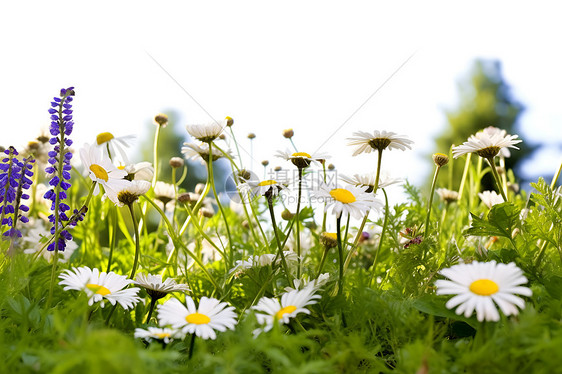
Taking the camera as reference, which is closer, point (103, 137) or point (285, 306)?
point (285, 306)

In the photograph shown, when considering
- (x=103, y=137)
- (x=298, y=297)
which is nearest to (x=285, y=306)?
(x=298, y=297)

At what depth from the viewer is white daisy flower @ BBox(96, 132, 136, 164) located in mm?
1970

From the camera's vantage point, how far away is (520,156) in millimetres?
14133

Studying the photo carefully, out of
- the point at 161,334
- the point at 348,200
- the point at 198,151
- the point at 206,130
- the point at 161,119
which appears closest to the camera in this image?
the point at 161,334

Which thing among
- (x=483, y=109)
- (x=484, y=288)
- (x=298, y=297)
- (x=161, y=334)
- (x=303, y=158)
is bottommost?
(x=161, y=334)

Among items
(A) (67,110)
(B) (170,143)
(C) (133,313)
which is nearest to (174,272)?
(C) (133,313)

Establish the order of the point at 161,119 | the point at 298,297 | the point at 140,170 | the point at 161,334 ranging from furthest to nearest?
the point at 161,119 < the point at 140,170 < the point at 298,297 < the point at 161,334

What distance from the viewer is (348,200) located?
1.23m

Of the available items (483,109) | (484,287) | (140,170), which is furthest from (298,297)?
(483,109)

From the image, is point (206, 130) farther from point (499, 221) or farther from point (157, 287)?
point (499, 221)

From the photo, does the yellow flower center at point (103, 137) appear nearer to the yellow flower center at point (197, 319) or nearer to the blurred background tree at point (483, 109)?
the yellow flower center at point (197, 319)

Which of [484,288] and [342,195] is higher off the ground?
[342,195]

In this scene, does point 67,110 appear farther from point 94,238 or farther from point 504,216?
point 504,216

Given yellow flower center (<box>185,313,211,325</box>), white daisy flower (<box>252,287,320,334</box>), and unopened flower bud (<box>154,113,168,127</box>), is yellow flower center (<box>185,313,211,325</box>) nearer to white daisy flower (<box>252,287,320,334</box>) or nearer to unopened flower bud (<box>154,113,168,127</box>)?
white daisy flower (<box>252,287,320,334</box>)
